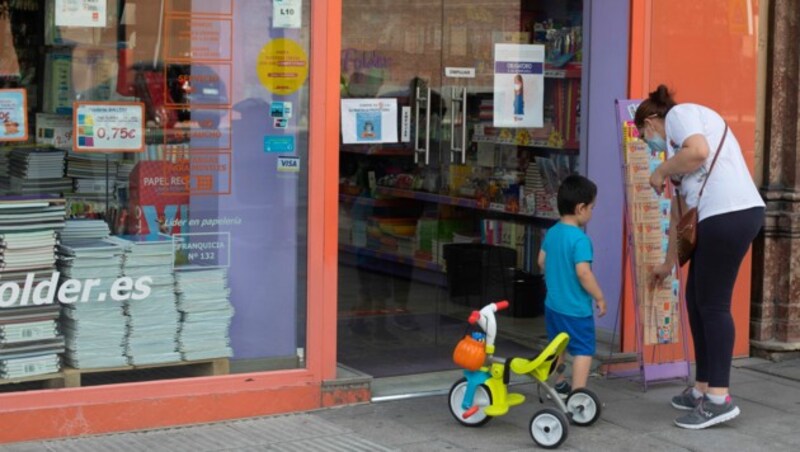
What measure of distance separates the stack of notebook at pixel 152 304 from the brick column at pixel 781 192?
13.2 ft

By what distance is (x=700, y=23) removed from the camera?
789 centimetres

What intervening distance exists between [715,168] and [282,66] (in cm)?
229

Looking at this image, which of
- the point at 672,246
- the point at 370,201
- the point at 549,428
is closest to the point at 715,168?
the point at 672,246

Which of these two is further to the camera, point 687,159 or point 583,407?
point 583,407

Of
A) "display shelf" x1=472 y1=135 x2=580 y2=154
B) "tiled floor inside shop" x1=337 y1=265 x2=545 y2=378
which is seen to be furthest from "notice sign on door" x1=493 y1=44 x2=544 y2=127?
"tiled floor inside shop" x1=337 y1=265 x2=545 y2=378

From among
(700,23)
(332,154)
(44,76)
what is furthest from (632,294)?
(44,76)

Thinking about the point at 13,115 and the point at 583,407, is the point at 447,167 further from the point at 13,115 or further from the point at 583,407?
the point at 13,115

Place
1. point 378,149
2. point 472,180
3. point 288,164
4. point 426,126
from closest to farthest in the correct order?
point 288,164 → point 378,149 → point 426,126 → point 472,180

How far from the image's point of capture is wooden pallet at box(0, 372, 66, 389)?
19.6ft

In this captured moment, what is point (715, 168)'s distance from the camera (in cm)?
642

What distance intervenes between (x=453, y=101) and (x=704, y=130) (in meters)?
2.08

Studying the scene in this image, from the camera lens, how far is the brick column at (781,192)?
8.28 metres

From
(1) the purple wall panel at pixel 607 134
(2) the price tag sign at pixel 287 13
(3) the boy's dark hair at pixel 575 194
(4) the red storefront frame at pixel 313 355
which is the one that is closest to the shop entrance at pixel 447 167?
(1) the purple wall panel at pixel 607 134

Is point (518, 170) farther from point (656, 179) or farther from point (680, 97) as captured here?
point (656, 179)
